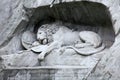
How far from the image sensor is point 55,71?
388 cm

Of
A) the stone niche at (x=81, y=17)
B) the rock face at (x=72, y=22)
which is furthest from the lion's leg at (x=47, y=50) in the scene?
the stone niche at (x=81, y=17)

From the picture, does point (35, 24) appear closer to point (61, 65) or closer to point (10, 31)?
point (10, 31)

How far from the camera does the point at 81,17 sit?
420cm

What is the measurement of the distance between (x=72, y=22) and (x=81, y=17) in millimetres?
158

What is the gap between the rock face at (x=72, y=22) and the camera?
371 cm

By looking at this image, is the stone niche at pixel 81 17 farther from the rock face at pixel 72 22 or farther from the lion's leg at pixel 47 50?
the lion's leg at pixel 47 50

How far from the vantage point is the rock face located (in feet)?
12.2

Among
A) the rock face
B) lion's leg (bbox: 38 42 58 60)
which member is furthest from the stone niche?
lion's leg (bbox: 38 42 58 60)

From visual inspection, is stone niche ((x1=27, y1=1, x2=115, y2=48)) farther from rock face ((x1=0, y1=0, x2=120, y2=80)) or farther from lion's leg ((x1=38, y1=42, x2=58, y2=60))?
lion's leg ((x1=38, y1=42, x2=58, y2=60))

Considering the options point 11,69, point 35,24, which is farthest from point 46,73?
point 35,24

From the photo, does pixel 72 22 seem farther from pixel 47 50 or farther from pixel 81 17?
pixel 47 50

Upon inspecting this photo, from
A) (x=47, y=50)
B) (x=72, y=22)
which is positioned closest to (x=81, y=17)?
(x=72, y=22)

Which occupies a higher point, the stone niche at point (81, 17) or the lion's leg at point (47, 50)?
the stone niche at point (81, 17)

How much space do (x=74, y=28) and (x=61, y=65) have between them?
1.90 feet
